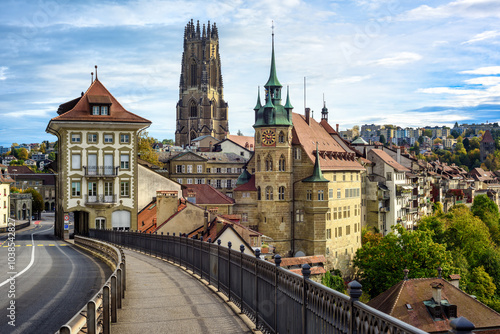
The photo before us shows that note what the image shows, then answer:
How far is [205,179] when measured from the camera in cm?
11700

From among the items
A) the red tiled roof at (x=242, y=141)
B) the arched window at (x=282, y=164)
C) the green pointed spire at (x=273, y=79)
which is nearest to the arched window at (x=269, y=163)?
the arched window at (x=282, y=164)

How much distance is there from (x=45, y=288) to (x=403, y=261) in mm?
49488

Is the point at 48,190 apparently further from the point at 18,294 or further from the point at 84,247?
the point at 18,294

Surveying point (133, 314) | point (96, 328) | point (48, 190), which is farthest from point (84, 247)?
point (48, 190)

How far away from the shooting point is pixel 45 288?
64.0 feet

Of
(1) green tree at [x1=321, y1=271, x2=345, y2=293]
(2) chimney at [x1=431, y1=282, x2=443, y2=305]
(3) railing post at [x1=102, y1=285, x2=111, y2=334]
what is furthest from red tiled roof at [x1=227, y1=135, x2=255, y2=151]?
(3) railing post at [x1=102, y1=285, x2=111, y2=334]

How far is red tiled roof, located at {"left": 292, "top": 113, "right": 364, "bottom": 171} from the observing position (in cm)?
8538

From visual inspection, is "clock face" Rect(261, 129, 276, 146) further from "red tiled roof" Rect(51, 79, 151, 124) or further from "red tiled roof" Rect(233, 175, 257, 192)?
"red tiled roof" Rect(51, 79, 151, 124)

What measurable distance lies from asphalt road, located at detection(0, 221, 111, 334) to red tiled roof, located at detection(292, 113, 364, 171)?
56.7 metres

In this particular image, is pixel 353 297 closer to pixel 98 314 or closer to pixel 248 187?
pixel 98 314

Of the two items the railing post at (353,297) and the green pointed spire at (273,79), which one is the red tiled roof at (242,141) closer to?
Answer: the green pointed spire at (273,79)

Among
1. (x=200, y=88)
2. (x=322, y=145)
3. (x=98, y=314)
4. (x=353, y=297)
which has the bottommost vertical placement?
(x=98, y=314)

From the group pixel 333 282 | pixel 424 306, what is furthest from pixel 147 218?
pixel 424 306

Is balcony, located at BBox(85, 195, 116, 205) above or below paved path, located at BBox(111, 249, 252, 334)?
above
